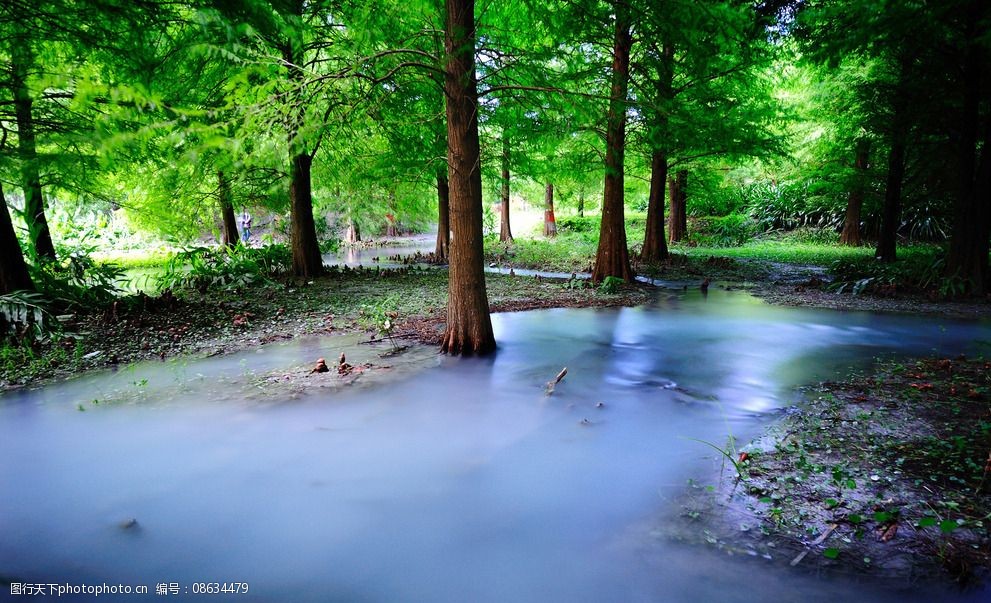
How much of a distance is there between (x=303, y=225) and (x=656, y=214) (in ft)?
37.8

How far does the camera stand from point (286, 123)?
620 centimetres

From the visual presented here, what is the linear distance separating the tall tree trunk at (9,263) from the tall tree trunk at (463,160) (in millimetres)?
6923

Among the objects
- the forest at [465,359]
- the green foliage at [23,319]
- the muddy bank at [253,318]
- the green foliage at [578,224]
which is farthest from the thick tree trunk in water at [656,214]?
the green foliage at [23,319]

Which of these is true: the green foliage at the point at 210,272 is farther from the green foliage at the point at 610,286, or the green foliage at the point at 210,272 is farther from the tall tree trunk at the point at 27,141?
the green foliage at the point at 610,286

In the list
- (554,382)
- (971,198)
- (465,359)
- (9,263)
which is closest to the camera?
(554,382)

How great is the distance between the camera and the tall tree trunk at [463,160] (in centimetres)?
699

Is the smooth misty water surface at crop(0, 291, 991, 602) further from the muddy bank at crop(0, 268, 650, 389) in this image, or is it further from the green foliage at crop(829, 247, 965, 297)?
the green foliage at crop(829, 247, 965, 297)

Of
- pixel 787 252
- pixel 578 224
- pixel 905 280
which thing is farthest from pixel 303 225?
pixel 578 224

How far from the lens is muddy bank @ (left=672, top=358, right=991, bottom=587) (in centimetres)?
342

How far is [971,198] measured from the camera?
37.2 feet

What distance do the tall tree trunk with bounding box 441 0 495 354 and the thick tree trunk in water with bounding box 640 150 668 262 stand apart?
1206cm

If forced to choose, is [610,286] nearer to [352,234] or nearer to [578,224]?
[578,224]

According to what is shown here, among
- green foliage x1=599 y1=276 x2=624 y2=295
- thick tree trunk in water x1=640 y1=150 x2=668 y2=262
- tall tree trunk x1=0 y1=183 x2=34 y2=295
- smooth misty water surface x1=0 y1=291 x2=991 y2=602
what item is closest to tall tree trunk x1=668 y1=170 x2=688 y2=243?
thick tree trunk in water x1=640 y1=150 x2=668 y2=262

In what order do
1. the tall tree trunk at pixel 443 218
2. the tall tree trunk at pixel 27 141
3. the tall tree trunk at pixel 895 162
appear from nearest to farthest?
1. the tall tree trunk at pixel 27 141
2. the tall tree trunk at pixel 895 162
3. the tall tree trunk at pixel 443 218
